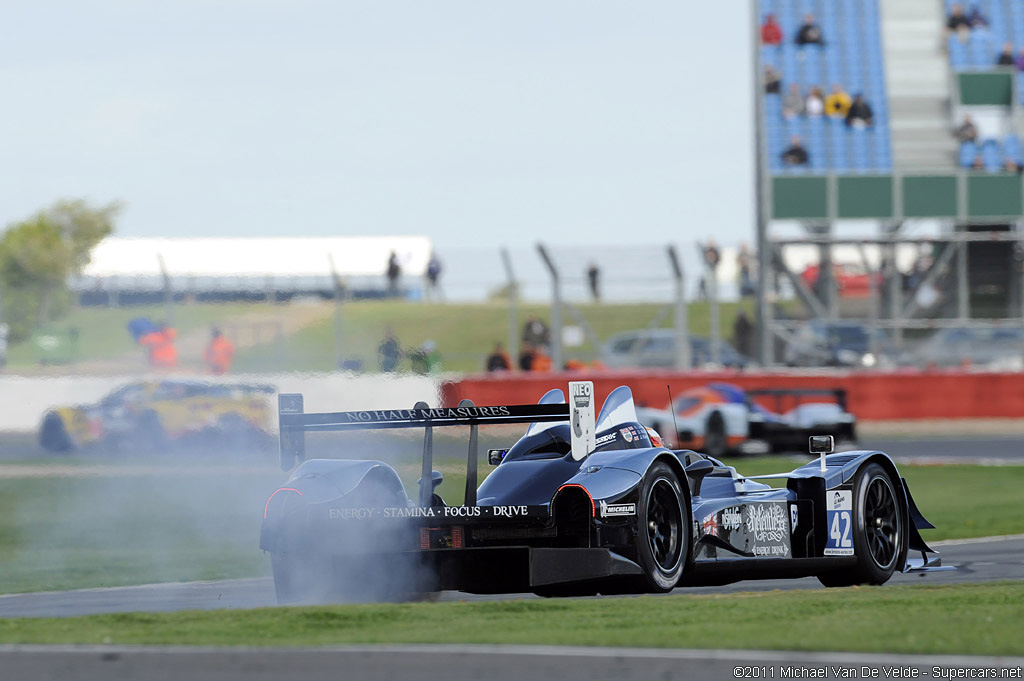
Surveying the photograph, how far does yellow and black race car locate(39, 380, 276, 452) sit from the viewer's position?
1942 centimetres

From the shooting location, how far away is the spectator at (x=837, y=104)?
3625 centimetres

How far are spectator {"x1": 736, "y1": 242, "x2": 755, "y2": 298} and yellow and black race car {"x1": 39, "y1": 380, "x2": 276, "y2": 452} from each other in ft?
38.9

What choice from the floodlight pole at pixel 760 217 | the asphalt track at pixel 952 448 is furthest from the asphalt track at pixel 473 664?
the floodlight pole at pixel 760 217

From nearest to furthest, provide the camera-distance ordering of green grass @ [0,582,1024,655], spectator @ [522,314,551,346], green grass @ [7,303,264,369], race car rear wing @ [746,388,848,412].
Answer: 1. green grass @ [0,582,1024,655]
2. race car rear wing @ [746,388,848,412]
3. green grass @ [7,303,264,369]
4. spectator @ [522,314,551,346]

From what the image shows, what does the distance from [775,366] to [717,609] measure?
2458cm

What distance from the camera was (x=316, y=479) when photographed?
318 inches

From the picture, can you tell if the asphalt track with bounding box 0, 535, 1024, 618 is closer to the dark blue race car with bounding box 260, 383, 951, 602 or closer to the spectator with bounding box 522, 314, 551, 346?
the dark blue race car with bounding box 260, 383, 951, 602

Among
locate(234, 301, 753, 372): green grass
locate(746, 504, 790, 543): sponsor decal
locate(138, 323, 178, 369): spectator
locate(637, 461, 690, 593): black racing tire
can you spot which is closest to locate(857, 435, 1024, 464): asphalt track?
locate(234, 301, 753, 372): green grass

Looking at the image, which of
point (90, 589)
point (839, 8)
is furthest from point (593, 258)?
point (90, 589)

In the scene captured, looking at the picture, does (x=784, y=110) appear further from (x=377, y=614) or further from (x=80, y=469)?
(x=377, y=614)

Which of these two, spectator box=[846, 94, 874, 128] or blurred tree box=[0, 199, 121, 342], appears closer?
blurred tree box=[0, 199, 121, 342]

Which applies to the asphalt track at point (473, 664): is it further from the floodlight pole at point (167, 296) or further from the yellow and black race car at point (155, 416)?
the floodlight pole at point (167, 296)

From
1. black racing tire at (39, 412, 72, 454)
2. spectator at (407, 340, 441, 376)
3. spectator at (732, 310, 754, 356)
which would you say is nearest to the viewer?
spectator at (407, 340, 441, 376)

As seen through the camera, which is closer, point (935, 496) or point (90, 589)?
point (90, 589)
